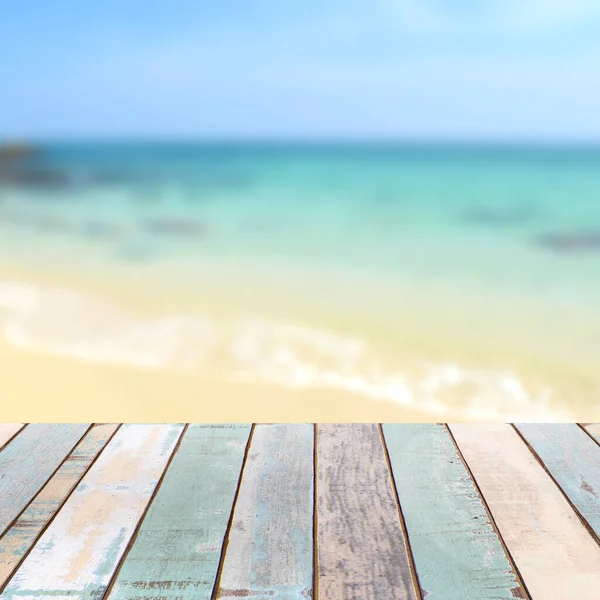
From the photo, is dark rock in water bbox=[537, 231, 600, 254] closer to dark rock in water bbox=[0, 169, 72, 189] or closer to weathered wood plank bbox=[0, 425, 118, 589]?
weathered wood plank bbox=[0, 425, 118, 589]

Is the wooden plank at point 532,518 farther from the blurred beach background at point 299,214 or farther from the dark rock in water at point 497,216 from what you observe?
the dark rock in water at point 497,216

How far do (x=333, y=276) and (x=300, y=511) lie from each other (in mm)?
3501

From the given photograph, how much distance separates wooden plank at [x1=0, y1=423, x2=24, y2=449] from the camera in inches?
57.3

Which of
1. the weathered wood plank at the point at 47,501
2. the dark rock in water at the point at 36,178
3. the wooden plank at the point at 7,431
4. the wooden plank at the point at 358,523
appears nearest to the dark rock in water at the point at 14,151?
the dark rock in water at the point at 36,178

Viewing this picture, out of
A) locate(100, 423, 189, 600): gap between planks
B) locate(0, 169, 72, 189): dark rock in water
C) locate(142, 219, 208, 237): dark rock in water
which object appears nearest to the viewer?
locate(100, 423, 189, 600): gap between planks

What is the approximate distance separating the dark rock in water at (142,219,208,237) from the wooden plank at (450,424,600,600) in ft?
16.1

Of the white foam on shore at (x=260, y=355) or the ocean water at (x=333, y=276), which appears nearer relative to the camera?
the white foam on shore at (x=260, y=355)

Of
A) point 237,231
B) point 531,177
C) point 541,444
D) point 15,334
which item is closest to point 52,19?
point 237,231

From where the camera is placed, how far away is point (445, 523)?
1.11m

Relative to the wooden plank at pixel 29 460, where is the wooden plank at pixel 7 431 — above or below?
above

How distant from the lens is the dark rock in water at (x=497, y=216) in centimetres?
621

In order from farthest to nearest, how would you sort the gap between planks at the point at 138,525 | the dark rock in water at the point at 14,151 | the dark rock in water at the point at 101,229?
the dark rock in water at the point at 14,151
the dark rock in water at the point at 101,229
the gap between planks at the point at 138,525

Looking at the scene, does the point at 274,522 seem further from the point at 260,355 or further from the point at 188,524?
the point at 260,355

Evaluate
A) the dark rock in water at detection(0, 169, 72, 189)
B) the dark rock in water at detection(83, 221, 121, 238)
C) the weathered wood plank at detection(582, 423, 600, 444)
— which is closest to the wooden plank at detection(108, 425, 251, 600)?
the weathered wood plank at detection(582, 423, 600, 444)
